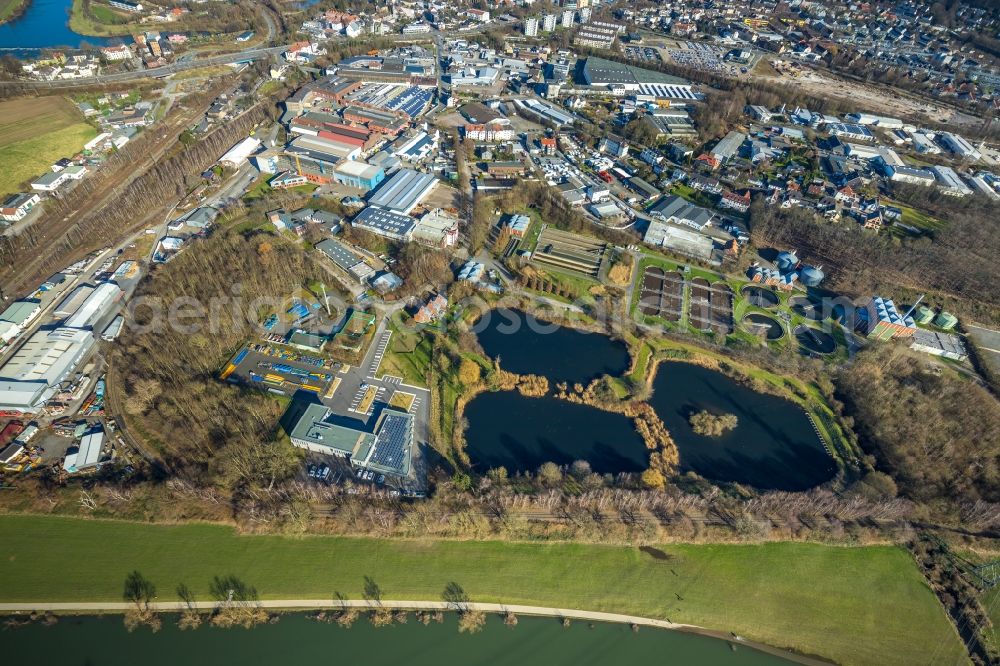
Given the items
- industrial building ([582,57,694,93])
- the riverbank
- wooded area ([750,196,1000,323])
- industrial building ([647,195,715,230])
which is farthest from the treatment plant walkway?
the riverbank

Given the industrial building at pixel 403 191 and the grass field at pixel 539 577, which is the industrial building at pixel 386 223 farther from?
the grass field at pixel 539 577

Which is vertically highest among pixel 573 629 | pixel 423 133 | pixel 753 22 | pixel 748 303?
pixel 753 22

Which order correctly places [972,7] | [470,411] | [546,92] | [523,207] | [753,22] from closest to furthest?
[470,411] < [523,207] < [546,92] < [753,22] < [972,7]

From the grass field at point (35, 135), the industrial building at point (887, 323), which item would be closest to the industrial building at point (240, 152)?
the grass field at point (35, 135)

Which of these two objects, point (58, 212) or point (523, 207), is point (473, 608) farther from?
point (58, 212)

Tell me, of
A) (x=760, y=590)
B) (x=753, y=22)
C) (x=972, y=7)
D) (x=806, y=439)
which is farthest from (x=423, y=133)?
(x=972, y=7)

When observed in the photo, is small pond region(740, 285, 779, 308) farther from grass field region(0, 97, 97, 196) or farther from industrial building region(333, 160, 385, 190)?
grass field region(0, 97, 97, 196)
